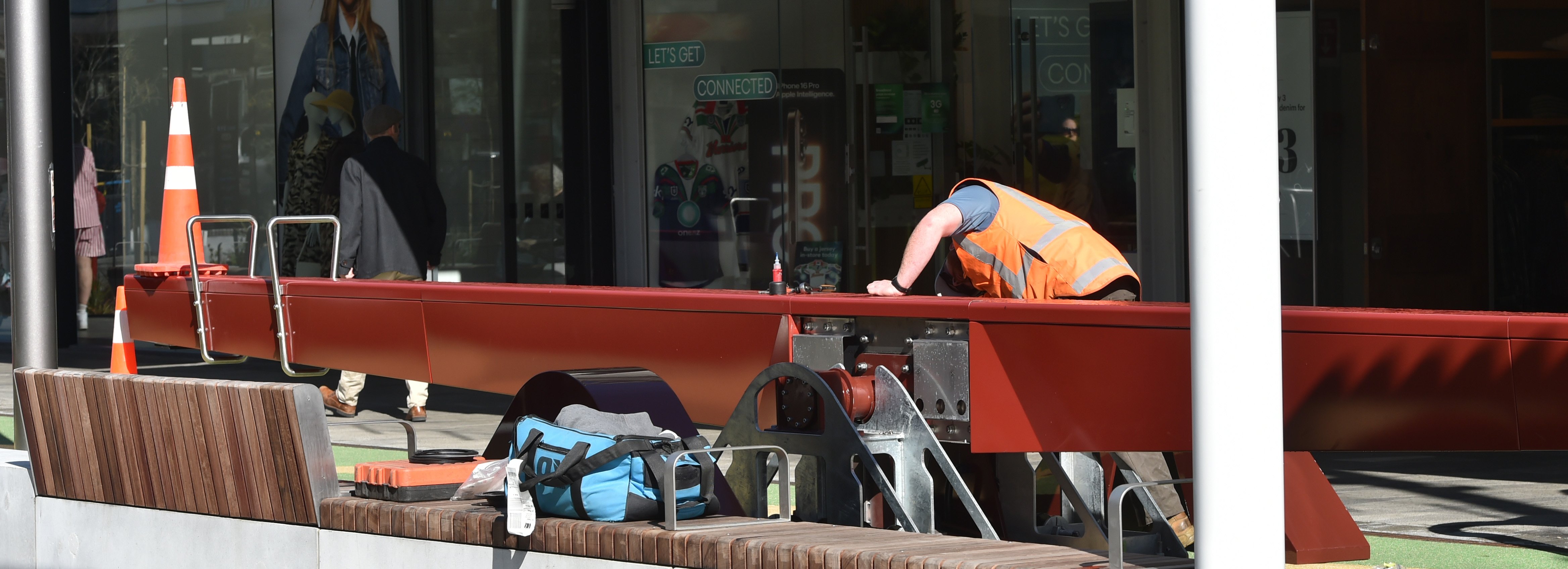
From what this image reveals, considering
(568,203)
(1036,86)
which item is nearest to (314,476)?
(1036,86)

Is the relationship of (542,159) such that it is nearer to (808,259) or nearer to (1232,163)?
(808,259)

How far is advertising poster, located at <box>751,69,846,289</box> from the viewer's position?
13484 mm

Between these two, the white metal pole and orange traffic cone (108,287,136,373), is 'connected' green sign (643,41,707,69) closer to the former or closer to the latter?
orange traffic cone (108,287,136,373)

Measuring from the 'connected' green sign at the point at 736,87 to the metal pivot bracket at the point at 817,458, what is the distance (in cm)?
874

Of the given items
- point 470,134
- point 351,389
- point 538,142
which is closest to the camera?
point 351,389

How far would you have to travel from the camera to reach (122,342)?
8.48 meters

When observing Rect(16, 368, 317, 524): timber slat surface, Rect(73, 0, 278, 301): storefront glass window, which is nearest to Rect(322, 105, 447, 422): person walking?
Rect(16, 368, 317, 524): timber slat surface

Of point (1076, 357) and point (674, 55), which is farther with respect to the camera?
point (674, 55)

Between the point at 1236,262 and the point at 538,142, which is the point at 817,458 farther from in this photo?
the point at 538,142

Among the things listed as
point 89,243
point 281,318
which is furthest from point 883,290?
point 89,243

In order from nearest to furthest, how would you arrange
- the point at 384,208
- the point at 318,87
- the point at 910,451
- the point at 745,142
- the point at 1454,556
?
the point at 910,451 → the point at 1454,556 → the point at 384,208 → the point at 745,142 → the point at 318,87

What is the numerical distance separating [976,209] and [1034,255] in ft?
0.82

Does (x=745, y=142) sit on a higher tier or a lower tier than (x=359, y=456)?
higher

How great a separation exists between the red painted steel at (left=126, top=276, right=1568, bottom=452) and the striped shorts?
1195cm
